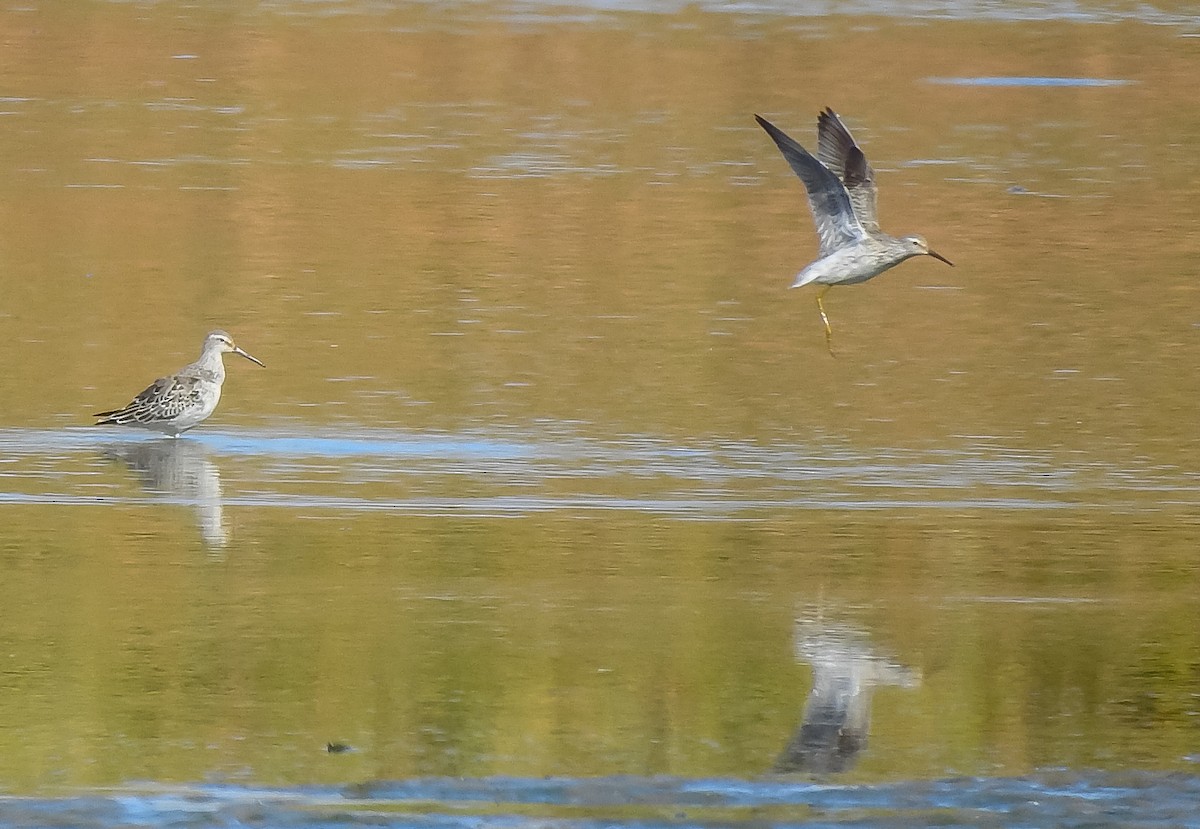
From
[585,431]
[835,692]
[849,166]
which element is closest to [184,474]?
[585,431]

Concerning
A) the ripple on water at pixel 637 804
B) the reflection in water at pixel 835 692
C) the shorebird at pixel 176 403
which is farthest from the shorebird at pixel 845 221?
the ripple on water at pixel 637 804

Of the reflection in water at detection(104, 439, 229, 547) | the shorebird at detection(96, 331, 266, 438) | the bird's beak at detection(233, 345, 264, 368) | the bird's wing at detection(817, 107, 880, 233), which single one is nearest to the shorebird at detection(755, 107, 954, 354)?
the bird's wing at detection(817, 107, 880, 233)

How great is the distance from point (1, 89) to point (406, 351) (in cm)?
967

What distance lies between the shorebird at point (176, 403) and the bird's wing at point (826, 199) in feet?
8.93

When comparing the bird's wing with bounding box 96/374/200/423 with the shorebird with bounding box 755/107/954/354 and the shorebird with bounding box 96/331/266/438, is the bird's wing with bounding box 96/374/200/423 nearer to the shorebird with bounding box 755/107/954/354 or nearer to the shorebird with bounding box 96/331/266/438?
the shorebird with bounding box 96/331/266/438

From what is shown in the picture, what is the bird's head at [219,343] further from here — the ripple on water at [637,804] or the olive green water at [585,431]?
the ripple on water at [637,804]

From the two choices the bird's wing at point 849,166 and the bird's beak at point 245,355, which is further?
the bird's wing at point 849,166

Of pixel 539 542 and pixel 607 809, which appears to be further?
pixel 539 542

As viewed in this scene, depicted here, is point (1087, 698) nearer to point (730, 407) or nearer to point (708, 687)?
point (708, 687)

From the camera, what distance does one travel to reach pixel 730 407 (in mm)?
11273

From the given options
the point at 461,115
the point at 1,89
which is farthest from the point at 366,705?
the point at 1,89

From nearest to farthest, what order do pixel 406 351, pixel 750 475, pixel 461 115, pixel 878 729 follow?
pixel 878 729 → pixel 750 475 → pixel 406 351 → pixel 461 115

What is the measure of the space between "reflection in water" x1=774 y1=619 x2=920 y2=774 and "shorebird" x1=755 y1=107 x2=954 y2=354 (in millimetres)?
4257

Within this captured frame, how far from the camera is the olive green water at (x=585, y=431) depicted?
262 inches
